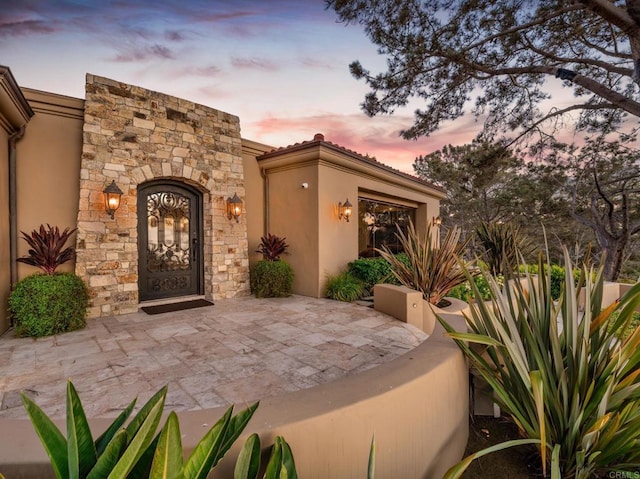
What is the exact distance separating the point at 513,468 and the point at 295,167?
241 inches

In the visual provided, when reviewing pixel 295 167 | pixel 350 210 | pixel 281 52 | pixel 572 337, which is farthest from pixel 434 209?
pixel 572 337

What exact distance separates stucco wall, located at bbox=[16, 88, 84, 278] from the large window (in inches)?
242

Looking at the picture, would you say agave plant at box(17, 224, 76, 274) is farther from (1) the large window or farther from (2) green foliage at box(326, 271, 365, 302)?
(1) the large window

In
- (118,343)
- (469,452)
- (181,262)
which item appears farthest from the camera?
(181,262)

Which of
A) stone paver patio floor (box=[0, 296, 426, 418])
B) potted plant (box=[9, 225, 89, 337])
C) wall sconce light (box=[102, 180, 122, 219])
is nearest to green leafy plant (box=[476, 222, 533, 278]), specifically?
stone paver patio floor (box=[0, 296, 426, 418])

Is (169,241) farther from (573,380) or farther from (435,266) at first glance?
(573,380)

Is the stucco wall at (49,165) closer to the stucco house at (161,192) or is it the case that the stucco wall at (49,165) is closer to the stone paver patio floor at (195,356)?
the stucco house at (161,192)

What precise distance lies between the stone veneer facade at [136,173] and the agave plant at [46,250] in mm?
378

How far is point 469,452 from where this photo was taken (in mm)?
1901

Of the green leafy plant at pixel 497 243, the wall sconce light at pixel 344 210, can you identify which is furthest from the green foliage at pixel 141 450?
the green leafy plant at pixel 497 243

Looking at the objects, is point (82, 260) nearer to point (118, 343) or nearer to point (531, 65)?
point (118, 343)

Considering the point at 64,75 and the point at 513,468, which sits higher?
the point at 64,75

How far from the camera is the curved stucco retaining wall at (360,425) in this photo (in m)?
1.13

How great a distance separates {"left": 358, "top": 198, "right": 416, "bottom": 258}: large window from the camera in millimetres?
8383
